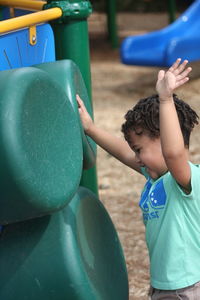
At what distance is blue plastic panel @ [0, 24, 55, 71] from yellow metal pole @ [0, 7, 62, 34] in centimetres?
4

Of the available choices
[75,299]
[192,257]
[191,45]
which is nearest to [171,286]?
[192,257]

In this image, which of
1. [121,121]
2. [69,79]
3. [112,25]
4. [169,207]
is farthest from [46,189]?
[112,25]

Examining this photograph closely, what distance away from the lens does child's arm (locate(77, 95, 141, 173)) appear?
2.73m

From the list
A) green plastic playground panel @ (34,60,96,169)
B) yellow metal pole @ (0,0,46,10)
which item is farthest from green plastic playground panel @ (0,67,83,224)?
yellow metal pole @ (0,0,46,10)

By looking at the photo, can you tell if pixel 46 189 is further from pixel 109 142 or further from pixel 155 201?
pixel 109 142

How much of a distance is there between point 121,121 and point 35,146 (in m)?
4.42

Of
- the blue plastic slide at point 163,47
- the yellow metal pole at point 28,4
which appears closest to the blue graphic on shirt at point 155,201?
the yellow metal pole at point 28,4

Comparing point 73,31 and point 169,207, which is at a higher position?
point 73,31

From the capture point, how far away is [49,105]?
7.57ft

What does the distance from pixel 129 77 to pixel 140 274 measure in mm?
5581

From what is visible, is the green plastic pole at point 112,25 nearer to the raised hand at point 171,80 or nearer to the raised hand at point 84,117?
the raised hand at point 84,117

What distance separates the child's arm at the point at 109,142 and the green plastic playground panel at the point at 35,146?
30cm

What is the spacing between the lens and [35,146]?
7.22 ft

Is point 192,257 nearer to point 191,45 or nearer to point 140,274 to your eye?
point 140,274
